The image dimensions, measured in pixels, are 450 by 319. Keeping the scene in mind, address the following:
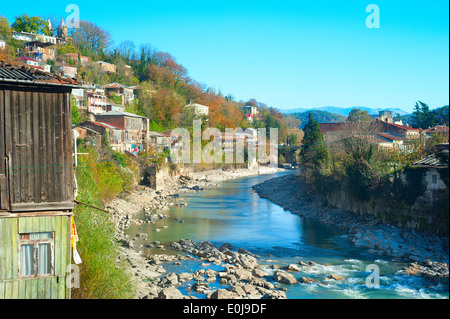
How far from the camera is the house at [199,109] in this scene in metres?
50.1

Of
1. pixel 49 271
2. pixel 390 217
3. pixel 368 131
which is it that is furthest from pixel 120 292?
pixel 368 131

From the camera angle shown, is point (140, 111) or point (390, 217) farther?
point (140, 111)

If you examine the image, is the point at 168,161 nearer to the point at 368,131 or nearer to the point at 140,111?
the point at 140,111

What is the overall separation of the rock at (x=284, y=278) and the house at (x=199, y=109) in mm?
38859

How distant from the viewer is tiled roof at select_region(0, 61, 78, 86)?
6.76 m

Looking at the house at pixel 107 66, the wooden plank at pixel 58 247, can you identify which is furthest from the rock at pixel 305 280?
the house at pixel 107 66

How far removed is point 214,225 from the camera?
2036cm

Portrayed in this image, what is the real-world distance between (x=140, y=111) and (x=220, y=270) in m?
35.5

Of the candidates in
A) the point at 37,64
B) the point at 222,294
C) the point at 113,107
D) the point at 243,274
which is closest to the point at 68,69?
the point at 37,64

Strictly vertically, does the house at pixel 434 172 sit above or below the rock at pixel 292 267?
above

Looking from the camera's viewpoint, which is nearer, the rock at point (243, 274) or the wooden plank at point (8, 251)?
the wooden plank at point (8, 251)

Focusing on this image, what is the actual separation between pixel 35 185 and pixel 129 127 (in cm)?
2780

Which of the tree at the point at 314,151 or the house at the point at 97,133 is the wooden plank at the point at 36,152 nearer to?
the house at the point at 97,133
